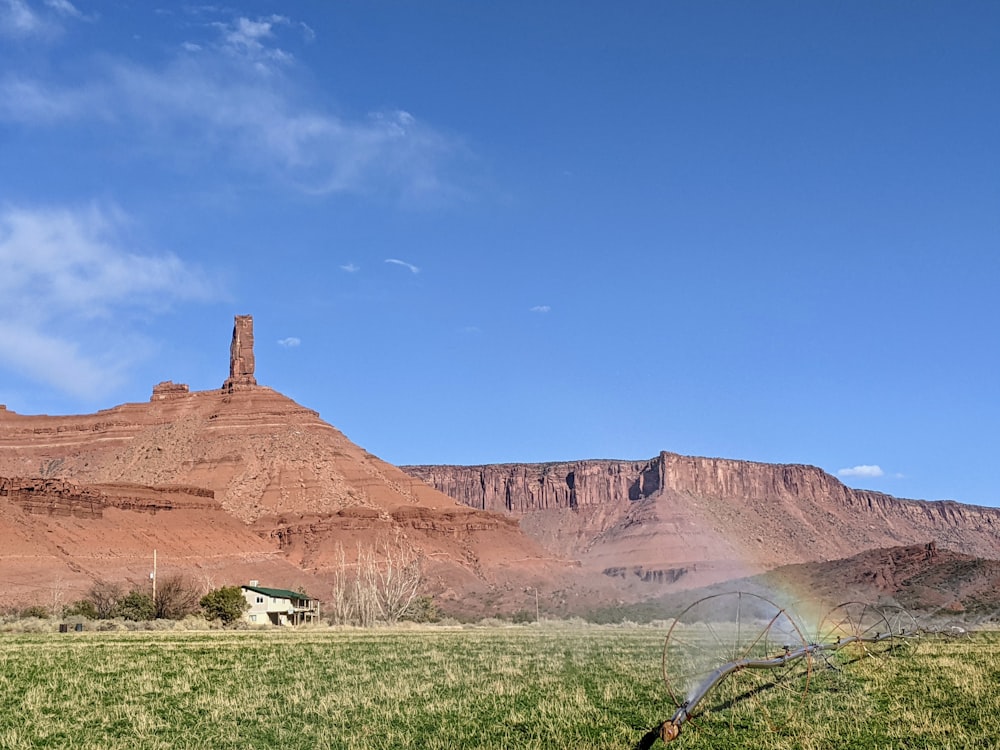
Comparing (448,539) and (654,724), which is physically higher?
(448,539)

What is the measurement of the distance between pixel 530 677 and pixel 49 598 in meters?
66.1

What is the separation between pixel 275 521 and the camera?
12612 cm

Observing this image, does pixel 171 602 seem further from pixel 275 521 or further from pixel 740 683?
pixel 275 521

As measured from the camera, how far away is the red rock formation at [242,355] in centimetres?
16638

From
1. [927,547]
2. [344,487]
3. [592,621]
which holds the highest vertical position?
[344,487]

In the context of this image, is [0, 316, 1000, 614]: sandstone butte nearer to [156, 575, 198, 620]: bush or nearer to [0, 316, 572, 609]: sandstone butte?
[0, 316, 572, 609]: sandstone butte

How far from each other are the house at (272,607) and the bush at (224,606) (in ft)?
12.4

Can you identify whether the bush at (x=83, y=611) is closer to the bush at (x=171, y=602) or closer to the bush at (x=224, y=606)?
the bush at (x=171, y=602)

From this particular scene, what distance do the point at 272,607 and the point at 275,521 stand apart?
5136 cm

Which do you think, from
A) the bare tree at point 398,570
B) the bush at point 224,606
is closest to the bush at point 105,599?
the bush at point 224,606

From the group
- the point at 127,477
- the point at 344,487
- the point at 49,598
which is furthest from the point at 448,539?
the point at 49,598

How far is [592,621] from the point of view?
8788cm

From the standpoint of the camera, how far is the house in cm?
7375

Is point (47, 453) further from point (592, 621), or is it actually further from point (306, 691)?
point (306, 691)
